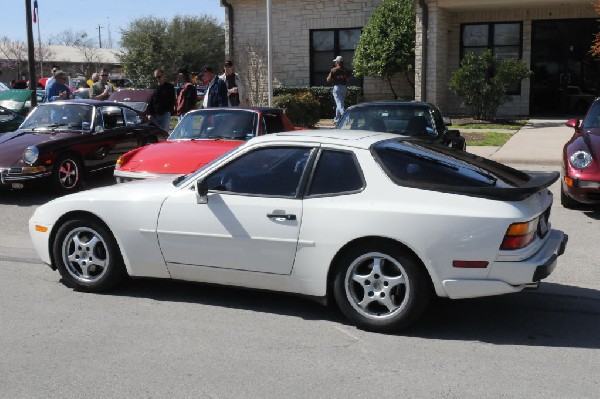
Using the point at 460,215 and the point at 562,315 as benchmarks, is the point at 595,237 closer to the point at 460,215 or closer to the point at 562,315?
the point at 562,315

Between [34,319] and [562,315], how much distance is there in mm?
3876

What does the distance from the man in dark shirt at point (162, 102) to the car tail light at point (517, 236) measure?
35.5 feet

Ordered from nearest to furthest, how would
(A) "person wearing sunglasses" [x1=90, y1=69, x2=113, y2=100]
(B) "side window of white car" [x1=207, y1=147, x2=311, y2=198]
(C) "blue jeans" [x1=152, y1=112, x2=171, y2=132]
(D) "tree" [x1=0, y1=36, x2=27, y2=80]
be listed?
(B) "side window of white car" [x1=207, y1=147, x2=311, y2=198]
(C) "blue jeans" [x1=152, y1=112, x2=171, y2=132]
(A) "person wearing sunglasses" [x1=90, y1=69, x2=113, y2=100]
(D) "tree" [x1=0, y1=36, x2=27, y2=80]

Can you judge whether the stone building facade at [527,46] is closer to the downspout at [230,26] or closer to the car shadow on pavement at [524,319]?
the downspout at [230,26]

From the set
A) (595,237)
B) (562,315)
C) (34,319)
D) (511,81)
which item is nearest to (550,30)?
(511,81)

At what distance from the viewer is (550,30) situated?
22203mm

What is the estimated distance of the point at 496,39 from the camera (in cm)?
2211

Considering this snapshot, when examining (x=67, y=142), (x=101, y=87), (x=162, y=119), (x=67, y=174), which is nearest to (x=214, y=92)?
(x=162, y=119)

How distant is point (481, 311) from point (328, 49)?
1962 cm

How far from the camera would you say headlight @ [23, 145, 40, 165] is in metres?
10.3

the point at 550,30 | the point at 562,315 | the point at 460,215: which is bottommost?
the point at 562,315

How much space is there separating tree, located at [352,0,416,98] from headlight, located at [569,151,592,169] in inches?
515

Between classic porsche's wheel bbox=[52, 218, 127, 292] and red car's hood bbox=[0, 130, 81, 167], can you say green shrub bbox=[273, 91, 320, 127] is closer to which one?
red car's hood bbox=[0, 130, 81, 167]

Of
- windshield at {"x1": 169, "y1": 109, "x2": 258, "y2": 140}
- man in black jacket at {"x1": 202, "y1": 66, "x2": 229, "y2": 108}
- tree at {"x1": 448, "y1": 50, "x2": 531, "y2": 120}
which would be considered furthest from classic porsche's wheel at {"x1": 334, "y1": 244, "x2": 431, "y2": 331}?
tree at {"x1": 448, "y1": 50, "x2": 531, "y2": 120}
